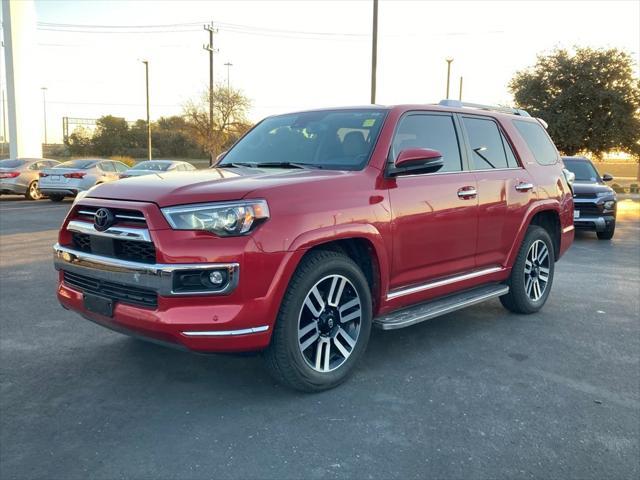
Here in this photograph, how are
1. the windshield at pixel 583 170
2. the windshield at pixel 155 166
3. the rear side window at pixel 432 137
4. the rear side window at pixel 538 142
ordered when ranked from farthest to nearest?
the windshield at pixel 155 166
the windshield at pixel 583 170
the rear side window at pixel 538 142
the rear side window at pixel 432 137

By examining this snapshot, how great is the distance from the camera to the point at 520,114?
6156 millimetres

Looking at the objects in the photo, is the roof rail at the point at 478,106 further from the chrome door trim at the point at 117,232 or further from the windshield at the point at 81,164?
the windshield at the point at 81,164

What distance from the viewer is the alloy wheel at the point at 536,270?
19.2 ft

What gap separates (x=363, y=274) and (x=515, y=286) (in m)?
2.26

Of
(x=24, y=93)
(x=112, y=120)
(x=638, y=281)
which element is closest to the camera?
(x=638, y=281)

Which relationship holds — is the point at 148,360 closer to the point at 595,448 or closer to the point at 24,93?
the point at 595,448

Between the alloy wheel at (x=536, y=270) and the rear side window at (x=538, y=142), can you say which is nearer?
the alloy wheel at (x=536, y=270)

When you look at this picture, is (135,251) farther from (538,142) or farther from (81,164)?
(81,164)

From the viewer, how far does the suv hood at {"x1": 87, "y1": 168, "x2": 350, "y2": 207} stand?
341cm

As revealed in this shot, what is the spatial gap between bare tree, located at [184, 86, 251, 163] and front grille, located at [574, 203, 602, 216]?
33.9 metres

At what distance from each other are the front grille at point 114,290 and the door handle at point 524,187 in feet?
11.9

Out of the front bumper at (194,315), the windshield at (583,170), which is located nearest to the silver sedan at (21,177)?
the windshield at (583,170)

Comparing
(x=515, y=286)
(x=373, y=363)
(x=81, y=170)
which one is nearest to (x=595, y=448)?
(x=373, y=363)

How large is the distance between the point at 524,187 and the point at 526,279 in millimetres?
968
